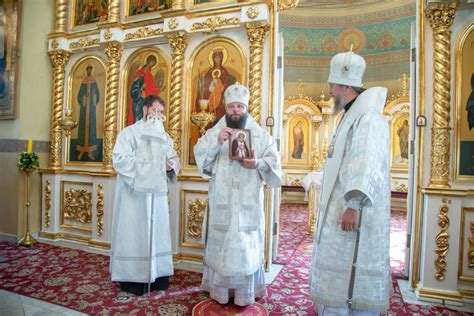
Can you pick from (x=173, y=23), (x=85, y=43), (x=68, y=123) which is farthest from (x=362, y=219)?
(x=85, y=43)

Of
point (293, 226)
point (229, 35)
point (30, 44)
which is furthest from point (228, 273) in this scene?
point (30, 44)

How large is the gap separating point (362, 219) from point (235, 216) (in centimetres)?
130

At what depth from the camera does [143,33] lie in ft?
17.4

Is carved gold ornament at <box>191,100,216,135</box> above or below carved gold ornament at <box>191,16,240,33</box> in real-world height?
below

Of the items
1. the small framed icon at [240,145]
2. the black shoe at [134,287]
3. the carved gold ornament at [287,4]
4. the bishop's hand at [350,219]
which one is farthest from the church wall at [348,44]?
the bishop's hand at [350,219]

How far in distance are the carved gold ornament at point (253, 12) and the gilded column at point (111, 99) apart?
2.28m

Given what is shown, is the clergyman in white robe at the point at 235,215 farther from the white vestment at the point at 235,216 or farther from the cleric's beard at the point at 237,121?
the cleric's beard at the point at 237,121

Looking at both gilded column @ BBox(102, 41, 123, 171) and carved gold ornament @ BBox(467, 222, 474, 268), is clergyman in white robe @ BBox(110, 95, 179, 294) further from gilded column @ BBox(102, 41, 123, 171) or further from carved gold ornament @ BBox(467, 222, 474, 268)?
carved gold ornament @ BBox(467, 222, 474, 268)

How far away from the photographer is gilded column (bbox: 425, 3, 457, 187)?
3809mm

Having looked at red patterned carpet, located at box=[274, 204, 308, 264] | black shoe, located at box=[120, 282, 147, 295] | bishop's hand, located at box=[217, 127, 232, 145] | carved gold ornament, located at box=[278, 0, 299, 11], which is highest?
carved gold ornament, located at box=[278, 0, 299, 11]

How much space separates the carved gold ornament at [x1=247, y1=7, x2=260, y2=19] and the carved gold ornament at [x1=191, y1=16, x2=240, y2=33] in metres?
0.23

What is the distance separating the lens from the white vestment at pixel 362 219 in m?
2.40

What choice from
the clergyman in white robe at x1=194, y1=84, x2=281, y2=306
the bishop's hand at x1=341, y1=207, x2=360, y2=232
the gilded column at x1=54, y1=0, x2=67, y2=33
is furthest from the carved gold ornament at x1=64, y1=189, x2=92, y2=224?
the bishop's hand at x1=341, y1=207, x2=360, y2=232

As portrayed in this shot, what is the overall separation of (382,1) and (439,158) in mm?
8901
